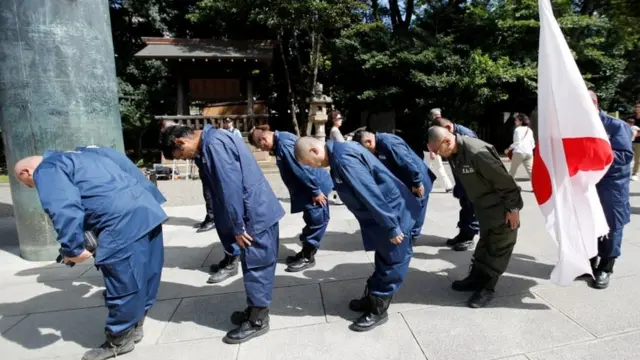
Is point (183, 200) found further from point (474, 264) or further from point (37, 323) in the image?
point (474, 264)

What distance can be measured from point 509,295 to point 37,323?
12.7 ft

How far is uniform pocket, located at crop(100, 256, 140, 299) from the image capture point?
2.35 meters

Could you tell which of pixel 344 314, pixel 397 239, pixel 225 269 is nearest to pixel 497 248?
pixel 397 239

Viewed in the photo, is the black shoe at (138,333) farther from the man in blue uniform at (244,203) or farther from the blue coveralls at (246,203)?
the blue coveralls at (246,203)

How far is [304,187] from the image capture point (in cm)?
395

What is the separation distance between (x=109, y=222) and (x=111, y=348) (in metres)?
0.88

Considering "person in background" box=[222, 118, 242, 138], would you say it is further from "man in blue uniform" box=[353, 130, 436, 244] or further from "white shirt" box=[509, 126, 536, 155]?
"white shirt" box=[509, 126, 536, 155]

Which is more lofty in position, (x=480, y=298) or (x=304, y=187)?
(x=304, y=187)

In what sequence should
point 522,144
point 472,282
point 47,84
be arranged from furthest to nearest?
point 522,144
point 47,84
point 472,282

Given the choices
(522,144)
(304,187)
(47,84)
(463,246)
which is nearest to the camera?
(304,187)

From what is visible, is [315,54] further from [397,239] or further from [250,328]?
[250,328]

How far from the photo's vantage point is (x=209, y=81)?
14078mm

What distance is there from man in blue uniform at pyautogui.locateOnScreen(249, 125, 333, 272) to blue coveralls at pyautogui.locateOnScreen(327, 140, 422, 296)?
1233 mm

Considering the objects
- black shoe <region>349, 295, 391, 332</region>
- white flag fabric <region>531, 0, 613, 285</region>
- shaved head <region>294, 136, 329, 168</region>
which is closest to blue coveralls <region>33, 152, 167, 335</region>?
shaved head <region>294, 136, 329, 168</region>
